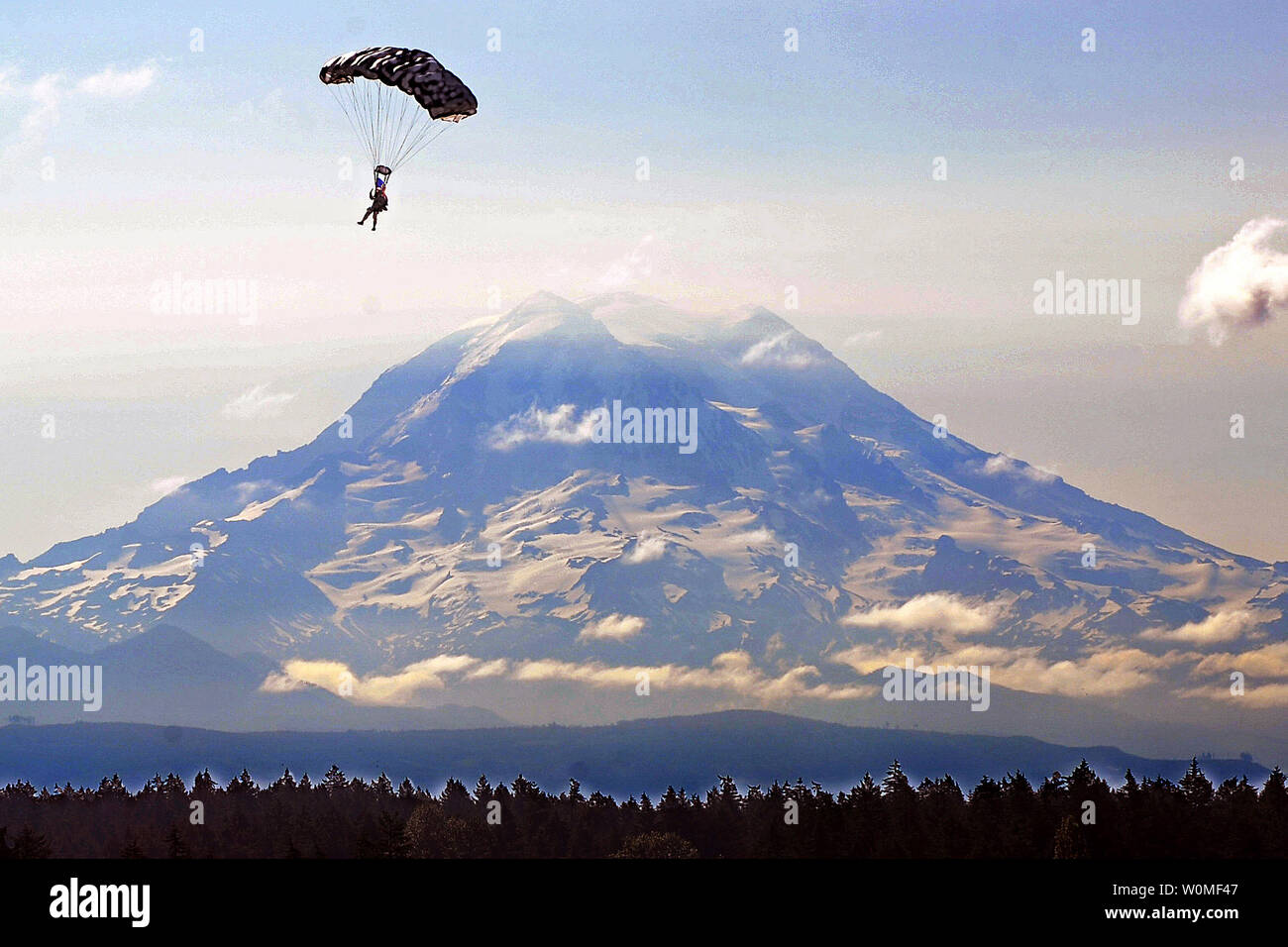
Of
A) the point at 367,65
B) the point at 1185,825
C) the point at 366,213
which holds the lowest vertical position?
the point at 1185,825

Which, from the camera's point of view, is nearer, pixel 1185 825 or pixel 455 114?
pixel 455 114
